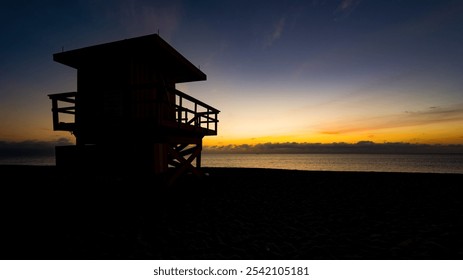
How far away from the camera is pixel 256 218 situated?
605 centimetres

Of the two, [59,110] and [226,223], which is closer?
[226,223]

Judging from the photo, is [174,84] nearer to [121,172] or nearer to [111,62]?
[111,62]

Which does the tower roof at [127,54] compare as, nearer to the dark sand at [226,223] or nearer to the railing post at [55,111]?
the railing post at [55,111]

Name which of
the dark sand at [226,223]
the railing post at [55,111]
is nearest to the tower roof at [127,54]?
the railing post at [55,111]

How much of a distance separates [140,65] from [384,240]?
10365 mm

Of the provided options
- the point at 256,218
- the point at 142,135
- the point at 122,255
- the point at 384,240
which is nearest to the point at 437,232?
the point at 384,240

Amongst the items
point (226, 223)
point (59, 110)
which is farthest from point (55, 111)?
point (226, 223)

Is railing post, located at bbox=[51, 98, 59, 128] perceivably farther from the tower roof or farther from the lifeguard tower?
the tower roof

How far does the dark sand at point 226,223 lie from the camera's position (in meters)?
4.10

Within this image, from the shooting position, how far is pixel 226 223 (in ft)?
18.5

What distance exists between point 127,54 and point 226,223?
25.9 ft

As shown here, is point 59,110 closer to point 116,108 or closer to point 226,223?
point 116,108

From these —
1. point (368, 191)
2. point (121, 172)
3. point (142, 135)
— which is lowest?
point (368, 191)
